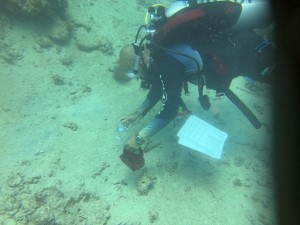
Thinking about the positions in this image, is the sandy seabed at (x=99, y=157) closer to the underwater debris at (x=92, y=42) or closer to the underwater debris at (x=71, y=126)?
the underwater debris at (x=71, y=126)

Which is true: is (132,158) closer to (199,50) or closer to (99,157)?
(99,157)

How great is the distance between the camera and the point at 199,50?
3438mm

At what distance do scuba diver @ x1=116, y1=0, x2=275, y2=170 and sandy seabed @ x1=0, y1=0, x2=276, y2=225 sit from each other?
0.74 meters

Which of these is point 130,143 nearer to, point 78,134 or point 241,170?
point 78,134

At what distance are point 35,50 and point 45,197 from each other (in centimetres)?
378

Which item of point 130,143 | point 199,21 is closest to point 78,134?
point 130,143

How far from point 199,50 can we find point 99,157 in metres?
2.41

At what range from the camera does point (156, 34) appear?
3367mm

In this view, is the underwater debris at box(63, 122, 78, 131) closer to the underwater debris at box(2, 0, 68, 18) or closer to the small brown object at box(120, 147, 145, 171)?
the small brown object at box(120, 147, 145, 171)

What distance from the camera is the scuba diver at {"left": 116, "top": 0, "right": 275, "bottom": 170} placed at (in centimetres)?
319

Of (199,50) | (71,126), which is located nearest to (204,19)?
(199,50)

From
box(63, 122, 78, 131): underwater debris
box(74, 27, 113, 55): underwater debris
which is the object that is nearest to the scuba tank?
box(63, 122, 78, 131): underwater debris

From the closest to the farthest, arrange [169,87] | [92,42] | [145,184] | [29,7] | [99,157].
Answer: [169,87] → [145,184] → [99,157] → [29,7] → [92,42]

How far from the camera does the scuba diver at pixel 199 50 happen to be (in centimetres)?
319
